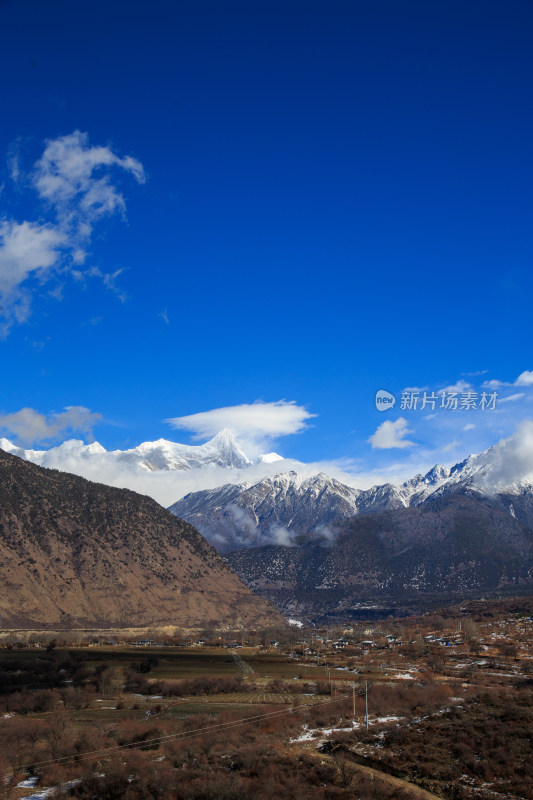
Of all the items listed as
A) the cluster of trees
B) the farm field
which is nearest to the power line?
the farm field

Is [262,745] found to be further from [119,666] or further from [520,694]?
[119,666]

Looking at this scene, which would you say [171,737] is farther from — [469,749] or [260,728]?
[469,749]

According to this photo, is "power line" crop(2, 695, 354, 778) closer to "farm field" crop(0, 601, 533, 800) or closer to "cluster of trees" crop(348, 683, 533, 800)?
"farm field" crop(0, 601, 533, 800)

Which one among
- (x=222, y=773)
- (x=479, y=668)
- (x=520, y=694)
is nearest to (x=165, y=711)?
(x=222, y=773)

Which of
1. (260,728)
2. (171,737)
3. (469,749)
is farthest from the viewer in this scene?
(260,728)

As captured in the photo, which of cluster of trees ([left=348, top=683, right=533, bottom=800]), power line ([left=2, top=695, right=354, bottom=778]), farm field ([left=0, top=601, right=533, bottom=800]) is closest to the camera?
cluster of trees ([left=348, top=683, right=533, bottom=800])

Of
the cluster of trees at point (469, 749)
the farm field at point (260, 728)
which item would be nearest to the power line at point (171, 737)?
the farm field at point (260, 728)

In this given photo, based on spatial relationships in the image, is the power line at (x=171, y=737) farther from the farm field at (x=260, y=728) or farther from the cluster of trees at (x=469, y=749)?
the cluster of trees at (x=469, y=749)

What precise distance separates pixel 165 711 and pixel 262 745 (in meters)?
25.7

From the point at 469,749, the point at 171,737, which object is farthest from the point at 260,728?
the point at 469,749

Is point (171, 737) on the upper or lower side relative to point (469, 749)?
lower

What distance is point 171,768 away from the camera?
4866cm

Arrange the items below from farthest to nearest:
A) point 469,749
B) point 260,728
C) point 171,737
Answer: point 260,728 → point 171,737 → point 469,749

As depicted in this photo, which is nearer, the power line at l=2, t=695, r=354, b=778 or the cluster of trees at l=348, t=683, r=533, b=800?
the cluster of trees at l=348, t=683, r=533, b=800
